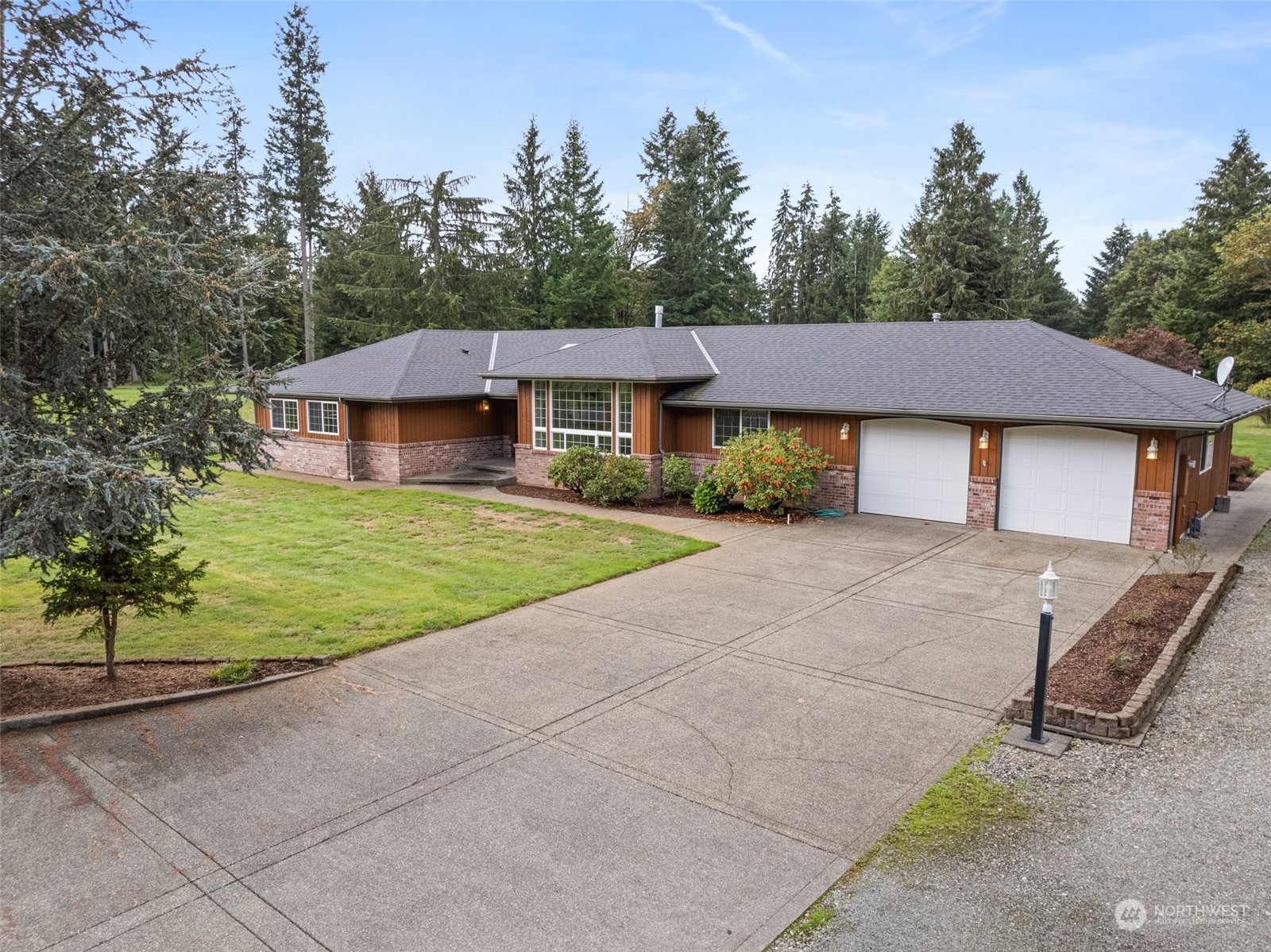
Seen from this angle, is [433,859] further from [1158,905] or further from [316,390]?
[316,390]

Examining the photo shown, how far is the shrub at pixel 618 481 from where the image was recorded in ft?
56.7

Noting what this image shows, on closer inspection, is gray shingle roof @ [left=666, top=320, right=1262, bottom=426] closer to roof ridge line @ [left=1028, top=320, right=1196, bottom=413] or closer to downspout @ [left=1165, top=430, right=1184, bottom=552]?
roof ridge line @ [left=1028, top=320, right=1196, bottom=413]

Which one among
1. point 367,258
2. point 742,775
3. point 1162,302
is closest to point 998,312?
point 1162,302

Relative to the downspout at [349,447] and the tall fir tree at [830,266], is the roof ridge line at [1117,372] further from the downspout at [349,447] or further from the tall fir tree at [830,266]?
the tall fir tree at [830,266]

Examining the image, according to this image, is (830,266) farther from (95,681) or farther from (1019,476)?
(95,681)

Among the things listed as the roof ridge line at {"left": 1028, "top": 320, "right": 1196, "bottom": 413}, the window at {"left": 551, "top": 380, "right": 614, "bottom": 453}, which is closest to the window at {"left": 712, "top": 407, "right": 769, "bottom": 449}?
the window at {"left": 551, "top": 380, "right": 614, "bottom": 453}

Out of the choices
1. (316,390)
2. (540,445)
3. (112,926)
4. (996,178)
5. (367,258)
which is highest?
(996,178)

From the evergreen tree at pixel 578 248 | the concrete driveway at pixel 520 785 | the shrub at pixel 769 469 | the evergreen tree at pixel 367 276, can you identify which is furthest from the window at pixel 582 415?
the evergreen tree at pixel 367 276

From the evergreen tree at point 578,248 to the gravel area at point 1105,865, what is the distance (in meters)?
34.6

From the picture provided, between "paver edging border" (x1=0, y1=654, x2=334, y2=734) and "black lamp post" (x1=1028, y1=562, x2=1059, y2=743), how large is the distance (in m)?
6.71

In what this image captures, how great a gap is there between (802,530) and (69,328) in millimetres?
11937

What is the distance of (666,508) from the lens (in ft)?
57.3

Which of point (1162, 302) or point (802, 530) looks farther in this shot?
point (1162, 302)

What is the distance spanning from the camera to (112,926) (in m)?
4.15
